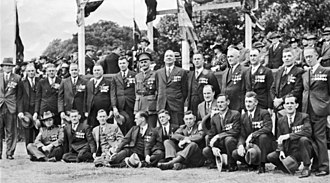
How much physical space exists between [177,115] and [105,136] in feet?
4.20

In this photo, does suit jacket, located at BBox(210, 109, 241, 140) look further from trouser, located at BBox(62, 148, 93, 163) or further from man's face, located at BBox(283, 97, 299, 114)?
trouser, located at BBox(62, 148, 93, 163)

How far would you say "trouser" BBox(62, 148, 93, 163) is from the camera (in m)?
10.0

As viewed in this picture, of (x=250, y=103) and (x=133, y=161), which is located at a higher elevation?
(x=250, y=103)

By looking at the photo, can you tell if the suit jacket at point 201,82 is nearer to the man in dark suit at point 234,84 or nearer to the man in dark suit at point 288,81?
the man in dark suit at point 234,84

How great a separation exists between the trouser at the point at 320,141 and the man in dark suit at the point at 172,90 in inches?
86.2

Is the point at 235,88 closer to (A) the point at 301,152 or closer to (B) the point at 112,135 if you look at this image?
(A) the point at 301,152

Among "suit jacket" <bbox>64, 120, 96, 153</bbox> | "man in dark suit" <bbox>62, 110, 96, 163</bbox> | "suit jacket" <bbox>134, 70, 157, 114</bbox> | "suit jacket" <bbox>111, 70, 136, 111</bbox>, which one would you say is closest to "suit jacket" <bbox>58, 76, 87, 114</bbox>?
"man in dark suit" <bbox>62, 110, 96, 163</bbox>

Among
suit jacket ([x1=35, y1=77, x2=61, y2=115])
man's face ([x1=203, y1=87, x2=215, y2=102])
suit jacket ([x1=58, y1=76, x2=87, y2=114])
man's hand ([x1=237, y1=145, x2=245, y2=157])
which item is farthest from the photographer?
suit jacket ([x1=35, y1=77, x2=61, y2=115])

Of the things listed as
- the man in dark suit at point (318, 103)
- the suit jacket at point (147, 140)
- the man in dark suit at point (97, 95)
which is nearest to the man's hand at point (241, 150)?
the man in dark suit at point (318, 103)

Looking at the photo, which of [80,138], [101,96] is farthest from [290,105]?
[80,138]

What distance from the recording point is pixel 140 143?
9.41 metres

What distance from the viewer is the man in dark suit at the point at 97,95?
33.5ft

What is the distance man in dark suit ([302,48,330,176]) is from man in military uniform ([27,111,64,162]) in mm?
4434

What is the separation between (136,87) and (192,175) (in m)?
2.36
